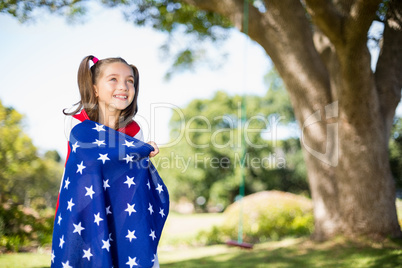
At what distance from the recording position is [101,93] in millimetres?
2252

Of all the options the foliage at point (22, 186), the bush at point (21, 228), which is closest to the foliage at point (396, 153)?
the foliage at point (22, 186)

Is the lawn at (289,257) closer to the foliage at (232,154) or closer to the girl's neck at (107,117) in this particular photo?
the girl's neck at (107,117)

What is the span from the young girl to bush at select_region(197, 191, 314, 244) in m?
5.68

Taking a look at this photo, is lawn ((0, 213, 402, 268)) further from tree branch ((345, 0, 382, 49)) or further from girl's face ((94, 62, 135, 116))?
girl's face ((94, 62, 135, 116))

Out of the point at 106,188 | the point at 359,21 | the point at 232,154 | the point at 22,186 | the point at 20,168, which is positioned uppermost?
the point at 359,21

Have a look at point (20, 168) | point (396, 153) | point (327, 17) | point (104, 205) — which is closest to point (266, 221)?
point (20, 168)

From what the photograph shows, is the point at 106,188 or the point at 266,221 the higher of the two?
the point at 106,188

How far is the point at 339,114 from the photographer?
5.00 m

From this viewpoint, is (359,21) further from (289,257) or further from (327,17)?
(289,257)

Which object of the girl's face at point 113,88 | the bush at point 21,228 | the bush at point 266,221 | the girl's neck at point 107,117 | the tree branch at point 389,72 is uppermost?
the tree branch at point 389,72

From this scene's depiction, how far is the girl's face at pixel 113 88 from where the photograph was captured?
2.24 metres

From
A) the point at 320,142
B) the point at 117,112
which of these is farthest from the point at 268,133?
the point at 117,112

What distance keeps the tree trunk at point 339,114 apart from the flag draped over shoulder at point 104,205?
334 centimetres

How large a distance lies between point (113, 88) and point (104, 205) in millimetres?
700
